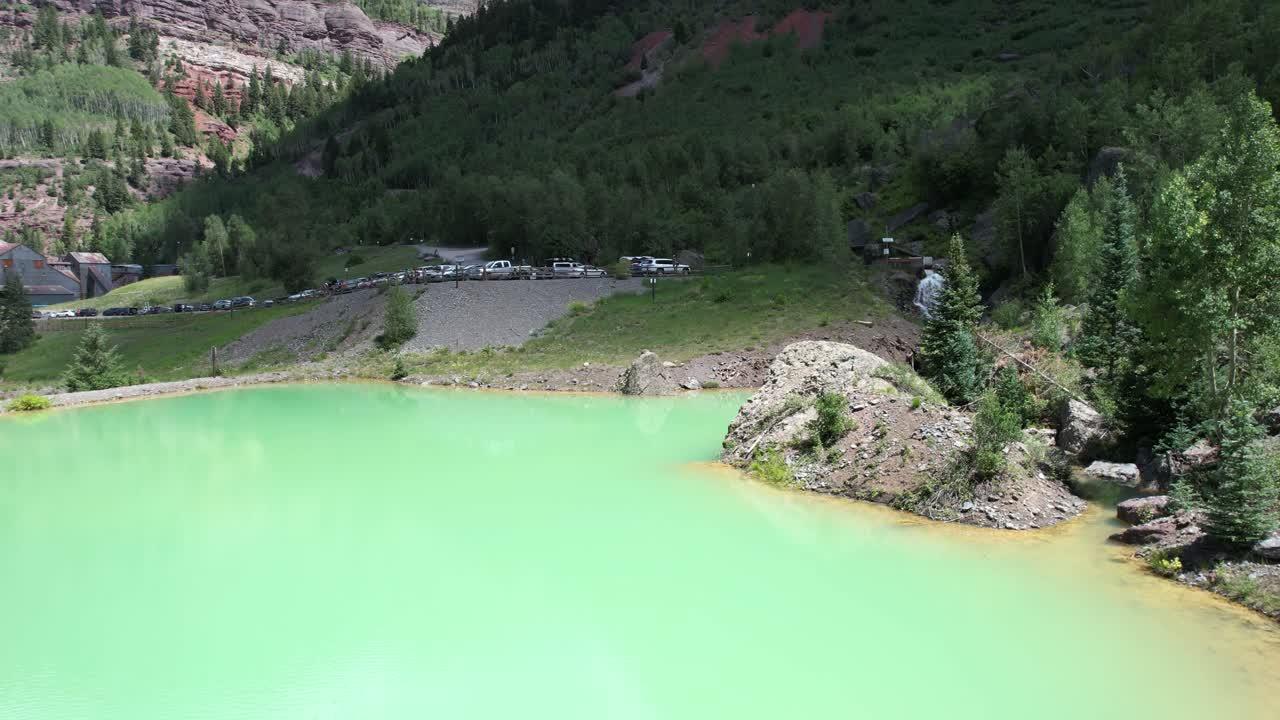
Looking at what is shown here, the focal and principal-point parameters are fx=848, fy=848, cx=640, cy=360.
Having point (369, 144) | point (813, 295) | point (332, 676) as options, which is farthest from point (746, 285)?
point (369, 144)

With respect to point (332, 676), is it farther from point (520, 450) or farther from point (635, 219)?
point (635, 219)

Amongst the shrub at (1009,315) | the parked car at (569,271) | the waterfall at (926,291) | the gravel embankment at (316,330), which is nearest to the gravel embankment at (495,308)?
the gravel embankment at (316,330)

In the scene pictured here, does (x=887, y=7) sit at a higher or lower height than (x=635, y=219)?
higher

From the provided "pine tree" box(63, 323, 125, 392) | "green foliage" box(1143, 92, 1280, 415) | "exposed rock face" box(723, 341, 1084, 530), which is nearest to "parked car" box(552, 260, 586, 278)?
"pine tree" box(63, 323, 125, 392)

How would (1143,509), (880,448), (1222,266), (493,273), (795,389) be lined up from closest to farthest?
(1143,509), (1222,266), (880,448), (795,389), (493,273)

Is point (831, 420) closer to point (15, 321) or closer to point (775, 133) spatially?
point (15, 321)

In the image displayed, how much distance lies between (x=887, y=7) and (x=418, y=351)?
403ft

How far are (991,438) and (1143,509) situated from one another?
320 centimetres

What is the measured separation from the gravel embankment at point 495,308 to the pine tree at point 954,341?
28447 mm

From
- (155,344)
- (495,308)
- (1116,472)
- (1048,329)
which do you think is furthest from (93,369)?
(1116,472)

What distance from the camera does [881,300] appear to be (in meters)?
51.5

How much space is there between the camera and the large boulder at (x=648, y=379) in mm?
40562

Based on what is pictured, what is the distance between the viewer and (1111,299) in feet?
89.7

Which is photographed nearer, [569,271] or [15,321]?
[569,271]
